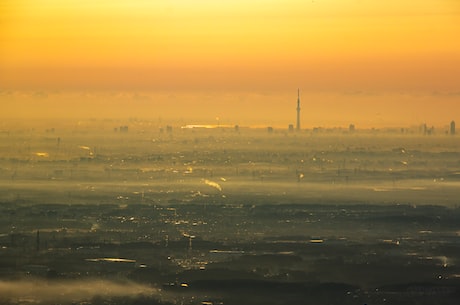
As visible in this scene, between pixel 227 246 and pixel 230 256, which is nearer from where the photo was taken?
pixel 230 256

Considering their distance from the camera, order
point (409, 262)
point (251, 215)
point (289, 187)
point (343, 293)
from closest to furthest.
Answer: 1. point (343, 293)
2. point (409, 262)
3. point (251, 215)
4. point (289, 187)

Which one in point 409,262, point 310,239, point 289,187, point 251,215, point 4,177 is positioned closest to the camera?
point 409,262

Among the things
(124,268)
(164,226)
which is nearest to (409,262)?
(124,268)

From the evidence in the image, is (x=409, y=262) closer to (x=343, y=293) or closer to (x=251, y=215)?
(x=343, y=293)

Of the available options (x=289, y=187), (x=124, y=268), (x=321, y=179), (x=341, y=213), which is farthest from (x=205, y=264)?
(x=321, y=179)

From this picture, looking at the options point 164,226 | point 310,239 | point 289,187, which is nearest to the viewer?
point 310,239

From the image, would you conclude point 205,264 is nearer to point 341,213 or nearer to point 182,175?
point 341,213

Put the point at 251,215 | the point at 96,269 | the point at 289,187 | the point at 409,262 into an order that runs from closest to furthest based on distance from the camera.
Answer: the point at 96,269
the point at 409,262
the point at 251,215
the point at 289,187

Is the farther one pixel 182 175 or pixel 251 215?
pixel 182 175

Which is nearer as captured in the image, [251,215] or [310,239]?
[310,239]
